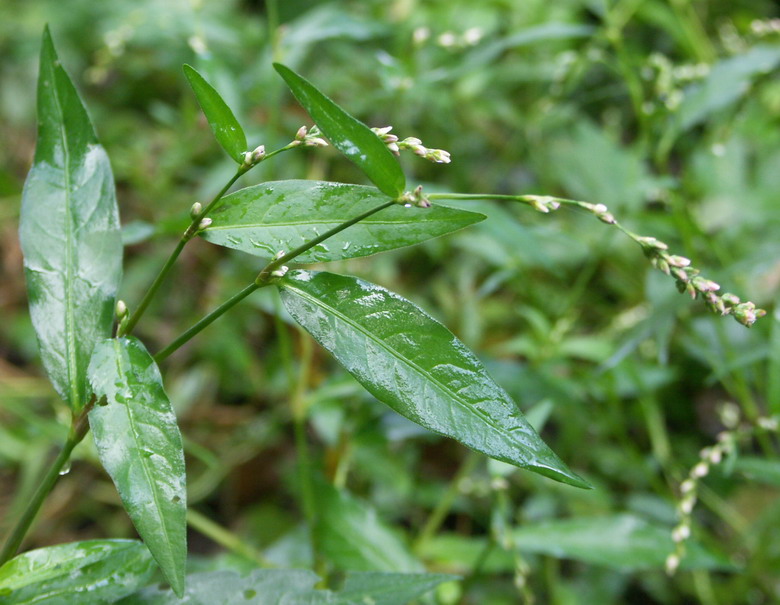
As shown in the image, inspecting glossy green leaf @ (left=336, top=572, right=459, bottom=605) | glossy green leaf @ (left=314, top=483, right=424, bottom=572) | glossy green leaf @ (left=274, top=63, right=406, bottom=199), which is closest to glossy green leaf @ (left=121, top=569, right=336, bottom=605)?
glossy green leaf @ (left=336, top=572, right=459, bottom=605)

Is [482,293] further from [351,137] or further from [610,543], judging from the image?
[351,137]

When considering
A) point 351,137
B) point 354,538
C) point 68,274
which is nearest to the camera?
point 351,137

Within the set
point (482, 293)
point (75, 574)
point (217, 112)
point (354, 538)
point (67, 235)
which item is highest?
point (217, 112)

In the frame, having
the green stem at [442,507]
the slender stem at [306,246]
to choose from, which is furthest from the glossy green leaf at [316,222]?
the green stem at [442,507]

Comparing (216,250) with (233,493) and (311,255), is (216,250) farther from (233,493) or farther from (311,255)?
(311,255)

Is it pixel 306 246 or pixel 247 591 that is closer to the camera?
pixel 306 246

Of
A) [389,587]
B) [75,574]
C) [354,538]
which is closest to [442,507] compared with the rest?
[354,538]

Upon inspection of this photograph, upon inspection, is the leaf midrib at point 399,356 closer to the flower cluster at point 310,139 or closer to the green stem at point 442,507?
the flower cluster at point 310,139
